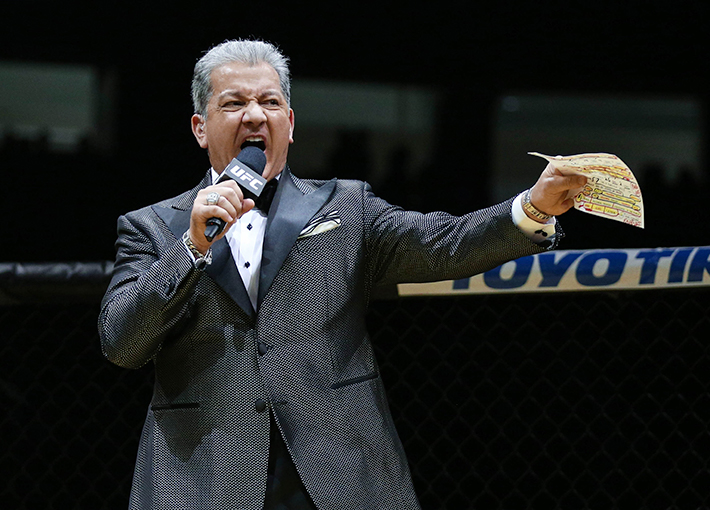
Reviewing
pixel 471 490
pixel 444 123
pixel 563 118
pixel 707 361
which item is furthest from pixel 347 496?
pixel 563 118

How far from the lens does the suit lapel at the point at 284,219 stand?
106 centimetres

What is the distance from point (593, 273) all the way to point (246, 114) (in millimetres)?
764

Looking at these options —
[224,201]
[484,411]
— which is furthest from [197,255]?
[484,411]

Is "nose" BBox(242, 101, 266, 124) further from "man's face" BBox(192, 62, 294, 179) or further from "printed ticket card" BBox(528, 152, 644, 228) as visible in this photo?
"printed ticket card" BBox(528, 152, 644, 228)

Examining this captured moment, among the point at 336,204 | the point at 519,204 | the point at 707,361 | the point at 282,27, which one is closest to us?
the point at 519,204

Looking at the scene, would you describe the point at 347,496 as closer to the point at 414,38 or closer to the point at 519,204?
the point at 519,204

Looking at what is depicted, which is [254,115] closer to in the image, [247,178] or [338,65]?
[247,178]

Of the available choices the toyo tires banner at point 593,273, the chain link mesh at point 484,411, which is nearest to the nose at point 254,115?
the toyo tires banner at point 593,273

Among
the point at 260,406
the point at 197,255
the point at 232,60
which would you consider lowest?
the point at 260,406

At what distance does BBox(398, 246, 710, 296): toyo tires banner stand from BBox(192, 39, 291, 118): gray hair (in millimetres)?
529

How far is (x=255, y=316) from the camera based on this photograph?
1053 millimetres

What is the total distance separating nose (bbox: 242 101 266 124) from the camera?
1.08 meters

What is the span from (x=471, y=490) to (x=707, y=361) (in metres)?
0.84

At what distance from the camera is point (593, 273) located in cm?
145
